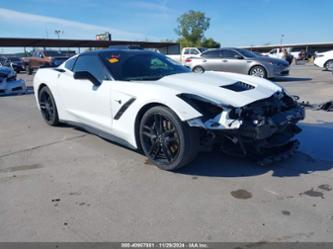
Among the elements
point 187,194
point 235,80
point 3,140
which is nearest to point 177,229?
point 187,194

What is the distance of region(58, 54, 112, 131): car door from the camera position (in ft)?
14.5

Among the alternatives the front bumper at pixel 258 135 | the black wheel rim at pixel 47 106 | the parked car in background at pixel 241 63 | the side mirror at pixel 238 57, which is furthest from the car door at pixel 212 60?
the front bumper at pixel 258 135

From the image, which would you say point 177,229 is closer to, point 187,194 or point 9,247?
point 187,194

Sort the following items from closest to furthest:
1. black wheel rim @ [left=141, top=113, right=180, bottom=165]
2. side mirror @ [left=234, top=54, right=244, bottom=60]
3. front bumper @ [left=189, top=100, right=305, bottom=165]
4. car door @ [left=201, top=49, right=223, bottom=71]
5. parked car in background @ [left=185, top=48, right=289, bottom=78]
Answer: front bumper @ [left=189, top=100, right=305, bottom=165]
black wheel rim @ [left=141, top=113, right=180, bottom=165]
parked car in background @ [left=185, top=48, right=289, bottom=78]
side mirror @ [left=234, top=54, right=244, bottom=60]
car door @ [left=201, top=49, right=223, bottom=71]

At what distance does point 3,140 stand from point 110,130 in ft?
7.43

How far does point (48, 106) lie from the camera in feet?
20.0

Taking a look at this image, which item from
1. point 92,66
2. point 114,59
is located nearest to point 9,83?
point 92,66

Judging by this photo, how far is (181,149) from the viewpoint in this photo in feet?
11.8

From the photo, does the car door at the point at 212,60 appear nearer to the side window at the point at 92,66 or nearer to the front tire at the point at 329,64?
the front tire at the point at 329,64

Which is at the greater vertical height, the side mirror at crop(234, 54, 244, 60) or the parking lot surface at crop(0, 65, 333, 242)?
the side mirror at crop(234, 54, 244, 60)

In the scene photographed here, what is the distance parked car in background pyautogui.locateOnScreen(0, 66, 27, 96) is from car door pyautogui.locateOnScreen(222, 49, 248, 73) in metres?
8.21

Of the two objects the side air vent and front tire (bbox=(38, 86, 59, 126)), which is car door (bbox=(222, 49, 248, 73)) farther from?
the side air vent

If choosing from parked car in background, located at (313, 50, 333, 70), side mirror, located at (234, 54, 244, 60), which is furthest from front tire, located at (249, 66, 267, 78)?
parked car in background, located at (313, 50, 333, 70)

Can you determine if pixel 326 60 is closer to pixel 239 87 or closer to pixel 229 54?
pixel 229 54
